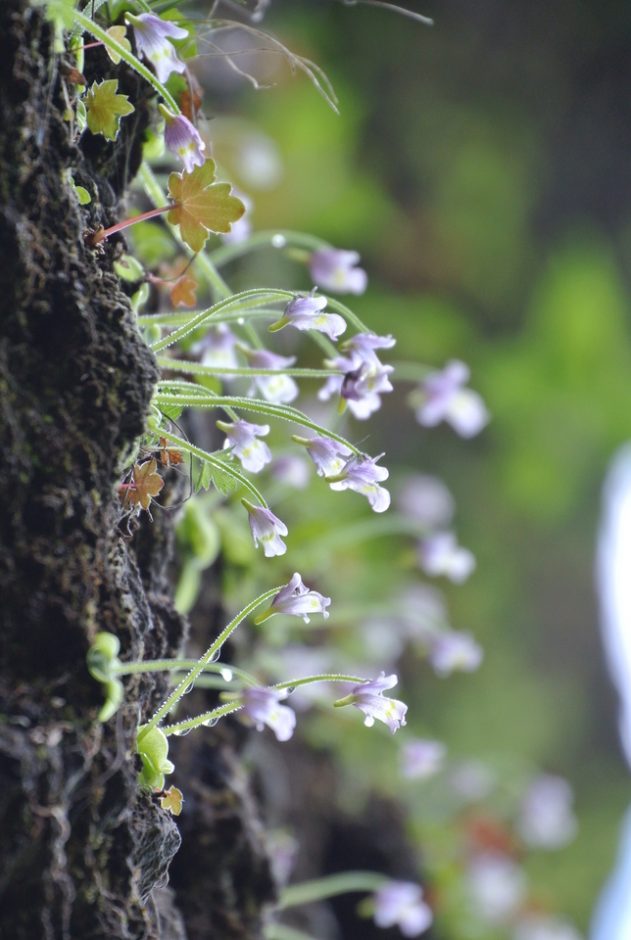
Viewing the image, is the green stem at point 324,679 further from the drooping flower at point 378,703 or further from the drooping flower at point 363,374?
the drooping flower at point 363,374

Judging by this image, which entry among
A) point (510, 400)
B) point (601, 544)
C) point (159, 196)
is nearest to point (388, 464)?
point (510, 400)

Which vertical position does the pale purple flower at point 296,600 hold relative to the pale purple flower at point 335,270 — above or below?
below

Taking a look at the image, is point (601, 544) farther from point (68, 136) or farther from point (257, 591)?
point (68, 136)

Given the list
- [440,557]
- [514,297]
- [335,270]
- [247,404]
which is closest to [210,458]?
[247,404]

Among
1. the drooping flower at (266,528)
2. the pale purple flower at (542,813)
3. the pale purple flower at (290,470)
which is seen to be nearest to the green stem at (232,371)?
the drooping flower at (266,528)

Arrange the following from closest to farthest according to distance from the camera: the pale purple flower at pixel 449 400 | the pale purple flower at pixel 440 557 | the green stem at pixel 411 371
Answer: the pale purple flower at pixel 449 400 < the green stem at pixel 411 371 < the pale purple flower at pixel 440 557

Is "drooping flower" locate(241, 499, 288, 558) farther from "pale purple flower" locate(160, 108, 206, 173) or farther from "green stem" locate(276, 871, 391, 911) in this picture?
"green stem" locate(276, 871, 391, 911)

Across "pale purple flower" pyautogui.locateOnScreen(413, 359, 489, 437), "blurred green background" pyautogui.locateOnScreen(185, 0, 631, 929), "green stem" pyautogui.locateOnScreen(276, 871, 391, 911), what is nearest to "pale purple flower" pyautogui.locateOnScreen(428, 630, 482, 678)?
"green stem" pyautogui.locateOnScreen(276, 871, 391, 911)
